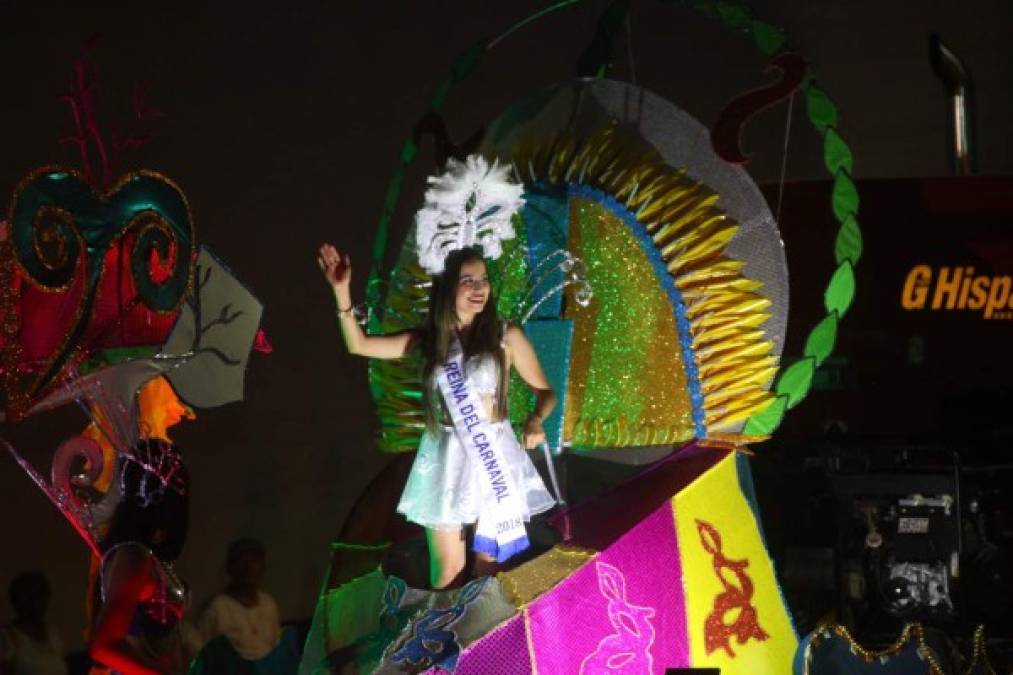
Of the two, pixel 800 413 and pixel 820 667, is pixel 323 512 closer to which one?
pixel 800 413

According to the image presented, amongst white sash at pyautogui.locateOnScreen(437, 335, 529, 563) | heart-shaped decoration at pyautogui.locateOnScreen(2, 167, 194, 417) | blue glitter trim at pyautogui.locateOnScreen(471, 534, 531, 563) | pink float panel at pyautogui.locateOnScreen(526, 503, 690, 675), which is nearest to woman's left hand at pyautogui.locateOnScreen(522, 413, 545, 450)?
white sash at pyautogui.locateOnScreen(437, 335, 529, 563)

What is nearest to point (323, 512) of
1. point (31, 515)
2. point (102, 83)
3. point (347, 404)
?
point (347, 404)

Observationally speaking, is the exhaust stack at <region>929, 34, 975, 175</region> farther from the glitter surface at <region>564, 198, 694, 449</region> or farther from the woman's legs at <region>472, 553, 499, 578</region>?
the woman's legs at <region>472, 553, 499, 578</region>

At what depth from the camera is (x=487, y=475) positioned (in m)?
4.69

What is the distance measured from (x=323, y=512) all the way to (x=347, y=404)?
577 millimetres

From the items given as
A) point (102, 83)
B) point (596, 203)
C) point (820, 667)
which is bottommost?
point (820, 667)

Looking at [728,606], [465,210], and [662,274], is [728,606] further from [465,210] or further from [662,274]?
[465,210]

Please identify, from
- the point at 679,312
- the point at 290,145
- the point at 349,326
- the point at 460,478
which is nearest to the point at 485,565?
the point at 460,478

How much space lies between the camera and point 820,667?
4.91m

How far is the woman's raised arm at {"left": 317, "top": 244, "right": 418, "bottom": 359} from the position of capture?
15.7ft

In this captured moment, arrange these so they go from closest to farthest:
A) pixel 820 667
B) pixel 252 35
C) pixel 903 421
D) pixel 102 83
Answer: pixel 820 667 → pixel 102 83 → pixel 252 35 → pixel 903 421

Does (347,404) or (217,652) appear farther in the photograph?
(347,404)

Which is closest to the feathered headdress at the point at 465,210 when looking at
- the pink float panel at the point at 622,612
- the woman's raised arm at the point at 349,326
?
the woman's raised arm at the point at 349,326

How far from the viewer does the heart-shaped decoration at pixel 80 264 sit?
5195 millimetres
